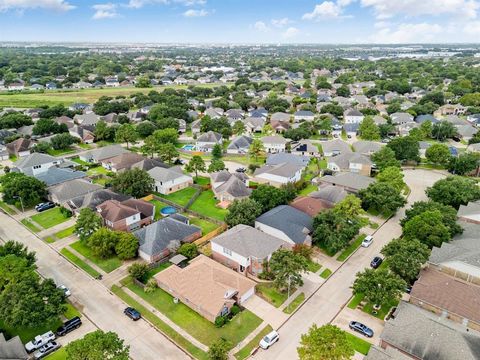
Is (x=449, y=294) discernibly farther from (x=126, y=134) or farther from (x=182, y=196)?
(x=126, y=134)

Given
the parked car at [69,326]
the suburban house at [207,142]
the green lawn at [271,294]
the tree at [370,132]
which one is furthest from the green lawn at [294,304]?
the tree at [370,132]

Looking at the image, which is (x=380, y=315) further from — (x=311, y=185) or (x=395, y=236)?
(x=311, y=185)

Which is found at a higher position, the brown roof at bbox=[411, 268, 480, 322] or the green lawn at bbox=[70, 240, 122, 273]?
the brown roof at bbox=[411, 268, 480, 322]

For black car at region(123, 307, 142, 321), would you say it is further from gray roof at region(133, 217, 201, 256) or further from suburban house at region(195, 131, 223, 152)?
suburban house at region(195, 131, 223, 152)

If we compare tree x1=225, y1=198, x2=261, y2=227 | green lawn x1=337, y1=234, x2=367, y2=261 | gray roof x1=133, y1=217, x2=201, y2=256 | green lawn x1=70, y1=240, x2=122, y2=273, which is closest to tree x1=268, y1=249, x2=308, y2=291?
green lawn x1=337, y1=234, x2=367, y2=261

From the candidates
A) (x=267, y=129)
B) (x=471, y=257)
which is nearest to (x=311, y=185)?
(x=471, y=257)
